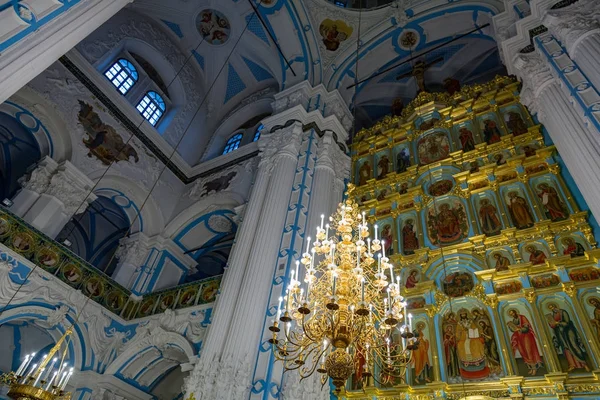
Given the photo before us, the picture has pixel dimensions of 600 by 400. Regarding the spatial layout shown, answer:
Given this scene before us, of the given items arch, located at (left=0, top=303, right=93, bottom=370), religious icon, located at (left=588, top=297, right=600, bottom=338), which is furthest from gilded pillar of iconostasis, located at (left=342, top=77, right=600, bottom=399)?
arch, located at (left=0, top=303, right=93, bottom=370)

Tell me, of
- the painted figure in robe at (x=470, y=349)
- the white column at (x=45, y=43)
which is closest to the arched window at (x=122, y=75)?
the white column at (x=45, y=43)

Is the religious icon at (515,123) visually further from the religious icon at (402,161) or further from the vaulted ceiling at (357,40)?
the vaulted ceiling at (357,40)

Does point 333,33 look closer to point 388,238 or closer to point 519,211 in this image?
point 388,238

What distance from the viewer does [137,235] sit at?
38.1ft

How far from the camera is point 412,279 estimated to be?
759cm

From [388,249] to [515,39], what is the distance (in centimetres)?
508

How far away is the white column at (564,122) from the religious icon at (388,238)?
3.40 meters

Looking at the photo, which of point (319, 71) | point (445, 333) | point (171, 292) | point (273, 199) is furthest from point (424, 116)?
point (171, 292)

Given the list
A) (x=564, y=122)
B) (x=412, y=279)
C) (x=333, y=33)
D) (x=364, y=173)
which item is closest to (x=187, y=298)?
(x=412, y=279)

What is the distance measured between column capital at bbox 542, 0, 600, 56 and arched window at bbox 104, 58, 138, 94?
37.2 feet

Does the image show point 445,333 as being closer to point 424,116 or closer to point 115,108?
point 424,116

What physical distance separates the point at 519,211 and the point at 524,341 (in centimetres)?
248

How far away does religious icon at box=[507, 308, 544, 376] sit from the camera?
5.64 metres

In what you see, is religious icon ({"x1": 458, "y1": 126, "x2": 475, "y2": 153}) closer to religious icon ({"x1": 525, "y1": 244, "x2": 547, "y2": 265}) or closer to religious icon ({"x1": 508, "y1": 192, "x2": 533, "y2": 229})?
religious icon ({"x1": 508, "y1": 192, "x2": 533, "y2": 229})
